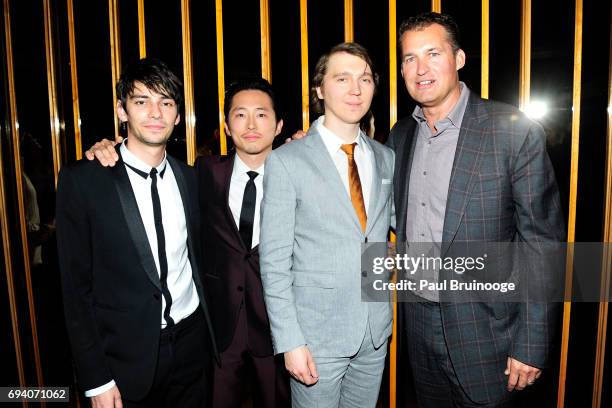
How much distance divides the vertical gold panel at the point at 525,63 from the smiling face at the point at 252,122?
4.52ft

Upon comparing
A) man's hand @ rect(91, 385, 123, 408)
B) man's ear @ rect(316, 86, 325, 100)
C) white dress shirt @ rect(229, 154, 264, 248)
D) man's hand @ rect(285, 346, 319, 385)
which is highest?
man's ear @ rect(316, 86, 325, 100)

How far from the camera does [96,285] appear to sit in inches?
67.5

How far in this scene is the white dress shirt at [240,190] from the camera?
1937mm

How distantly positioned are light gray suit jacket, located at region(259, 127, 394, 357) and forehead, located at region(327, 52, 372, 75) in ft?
0.98

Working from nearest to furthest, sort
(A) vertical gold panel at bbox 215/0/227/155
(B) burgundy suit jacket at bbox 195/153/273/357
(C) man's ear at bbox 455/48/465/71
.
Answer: (C) man's ear at bbox 455/48/465/71 < (B) burgundy suit jacket at bbox 195/153/273/357 < (A) vertical gold panel at bbox 215/0/227/155

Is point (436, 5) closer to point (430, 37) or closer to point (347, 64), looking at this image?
point (430, 37)

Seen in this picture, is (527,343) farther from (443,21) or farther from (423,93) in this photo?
(443,21)

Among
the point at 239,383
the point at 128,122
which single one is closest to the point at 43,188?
the point at 128,122

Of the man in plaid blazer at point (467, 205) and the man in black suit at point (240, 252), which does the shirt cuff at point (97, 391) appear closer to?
the man in black suit at point (240, 252)

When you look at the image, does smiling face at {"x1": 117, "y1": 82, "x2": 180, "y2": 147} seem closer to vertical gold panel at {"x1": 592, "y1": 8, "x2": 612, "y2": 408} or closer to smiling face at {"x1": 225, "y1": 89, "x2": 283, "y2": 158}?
→ smiling face at {"x1": 225, "y1": 89, "x2": 283, "y2": 158}

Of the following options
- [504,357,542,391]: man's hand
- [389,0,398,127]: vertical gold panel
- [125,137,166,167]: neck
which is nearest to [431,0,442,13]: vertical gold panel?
[389,0,398,127]: vertical gold panel

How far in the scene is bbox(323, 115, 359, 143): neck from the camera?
5.64 ft

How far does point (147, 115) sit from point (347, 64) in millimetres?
898

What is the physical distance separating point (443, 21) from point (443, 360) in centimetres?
149
